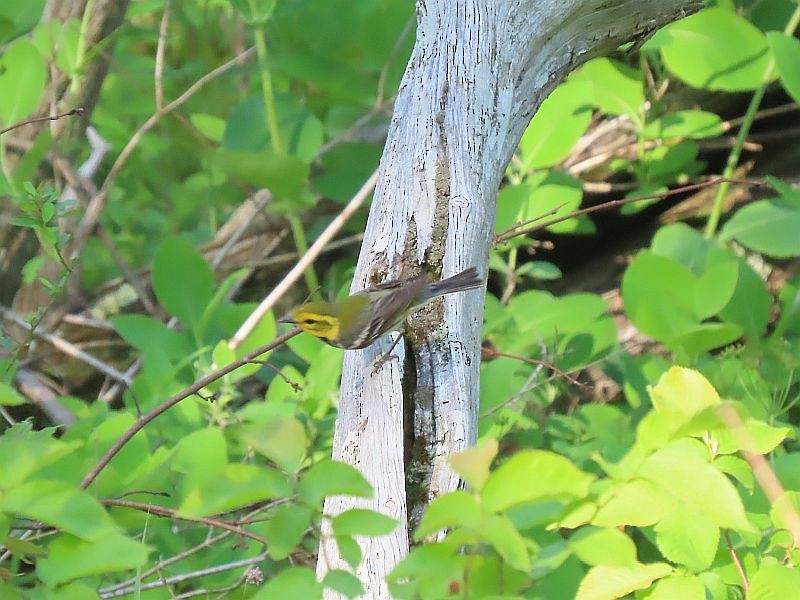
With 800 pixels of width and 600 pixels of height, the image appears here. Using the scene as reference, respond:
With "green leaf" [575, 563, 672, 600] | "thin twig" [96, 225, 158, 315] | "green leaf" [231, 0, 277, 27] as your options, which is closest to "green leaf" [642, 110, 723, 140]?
"green leaf" [231, 0, 277, 27]

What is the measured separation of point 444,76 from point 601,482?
2.04ft

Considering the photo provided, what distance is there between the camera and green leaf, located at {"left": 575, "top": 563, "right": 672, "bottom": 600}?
933mm

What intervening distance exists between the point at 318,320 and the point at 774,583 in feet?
2.67

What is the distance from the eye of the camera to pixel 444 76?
3.94 feet

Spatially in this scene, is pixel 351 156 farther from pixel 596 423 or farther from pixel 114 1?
pixel 596 423

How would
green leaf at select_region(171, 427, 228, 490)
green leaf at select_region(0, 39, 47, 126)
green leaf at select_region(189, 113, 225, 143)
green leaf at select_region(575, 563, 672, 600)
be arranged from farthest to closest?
green leaf at select_region(189, 113, 225, 143) < green leaf at select_region(0, 39, 47, 126) < green leaf at select_region(171, 427, 228, 490) < green leaf at select_region(575, 563, 672, 600)

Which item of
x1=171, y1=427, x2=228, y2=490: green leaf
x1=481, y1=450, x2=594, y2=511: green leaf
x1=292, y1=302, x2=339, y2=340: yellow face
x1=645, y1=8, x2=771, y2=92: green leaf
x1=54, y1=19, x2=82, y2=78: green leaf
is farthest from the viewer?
x1=54, y1=19, x2=82, y2=78: green leaf

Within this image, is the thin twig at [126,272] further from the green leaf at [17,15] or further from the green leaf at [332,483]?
the green leaf at [332,483]

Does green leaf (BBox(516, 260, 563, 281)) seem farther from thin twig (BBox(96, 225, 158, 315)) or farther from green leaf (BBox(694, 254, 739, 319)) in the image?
thin twig (BBox(96, 225, 158, 315))

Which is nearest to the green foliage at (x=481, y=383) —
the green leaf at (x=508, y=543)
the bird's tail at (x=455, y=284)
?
the green leaf at (x=508, y=543)

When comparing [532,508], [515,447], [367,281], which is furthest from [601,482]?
[515,447]

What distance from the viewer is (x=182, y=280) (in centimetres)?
225

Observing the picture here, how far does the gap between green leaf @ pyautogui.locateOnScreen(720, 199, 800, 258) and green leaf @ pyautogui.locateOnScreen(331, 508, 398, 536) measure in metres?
1.85

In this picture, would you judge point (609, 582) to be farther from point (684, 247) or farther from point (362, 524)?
point (684, 247)
